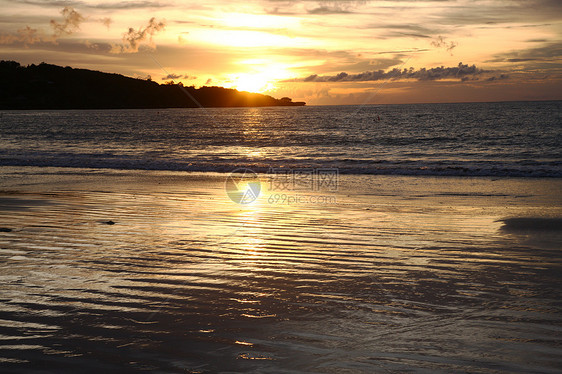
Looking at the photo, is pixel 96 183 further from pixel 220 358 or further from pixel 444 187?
pixel 220 358

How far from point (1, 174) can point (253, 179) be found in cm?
1043

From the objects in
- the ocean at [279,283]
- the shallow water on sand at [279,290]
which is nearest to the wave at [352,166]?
the ocean at [279,283]

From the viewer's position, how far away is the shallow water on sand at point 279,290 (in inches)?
162

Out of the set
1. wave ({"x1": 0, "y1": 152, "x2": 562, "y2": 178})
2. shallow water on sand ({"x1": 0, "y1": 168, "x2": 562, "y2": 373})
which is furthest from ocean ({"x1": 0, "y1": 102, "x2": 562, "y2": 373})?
wave ({"x1": 0, "y1": 152, "x2": 562, "y2": 178})

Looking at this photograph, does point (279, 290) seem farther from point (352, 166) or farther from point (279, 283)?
point (352, 166)

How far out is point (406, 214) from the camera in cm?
1120

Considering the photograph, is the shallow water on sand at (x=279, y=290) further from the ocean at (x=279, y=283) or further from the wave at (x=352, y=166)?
the wave at (x=352, y=166)

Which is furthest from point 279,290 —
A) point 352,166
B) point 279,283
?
point 352,166

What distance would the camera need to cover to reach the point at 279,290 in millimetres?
5789

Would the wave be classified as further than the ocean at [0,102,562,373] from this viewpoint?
Yes

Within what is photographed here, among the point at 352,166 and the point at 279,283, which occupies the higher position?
the point at 352,166

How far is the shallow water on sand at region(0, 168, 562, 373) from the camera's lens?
4.12 meters

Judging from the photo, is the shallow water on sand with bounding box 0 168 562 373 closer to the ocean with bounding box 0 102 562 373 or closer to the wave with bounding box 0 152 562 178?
the ocean with bounding box 0 102 562 373

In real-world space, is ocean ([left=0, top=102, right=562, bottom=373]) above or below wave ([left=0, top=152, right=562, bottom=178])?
below
